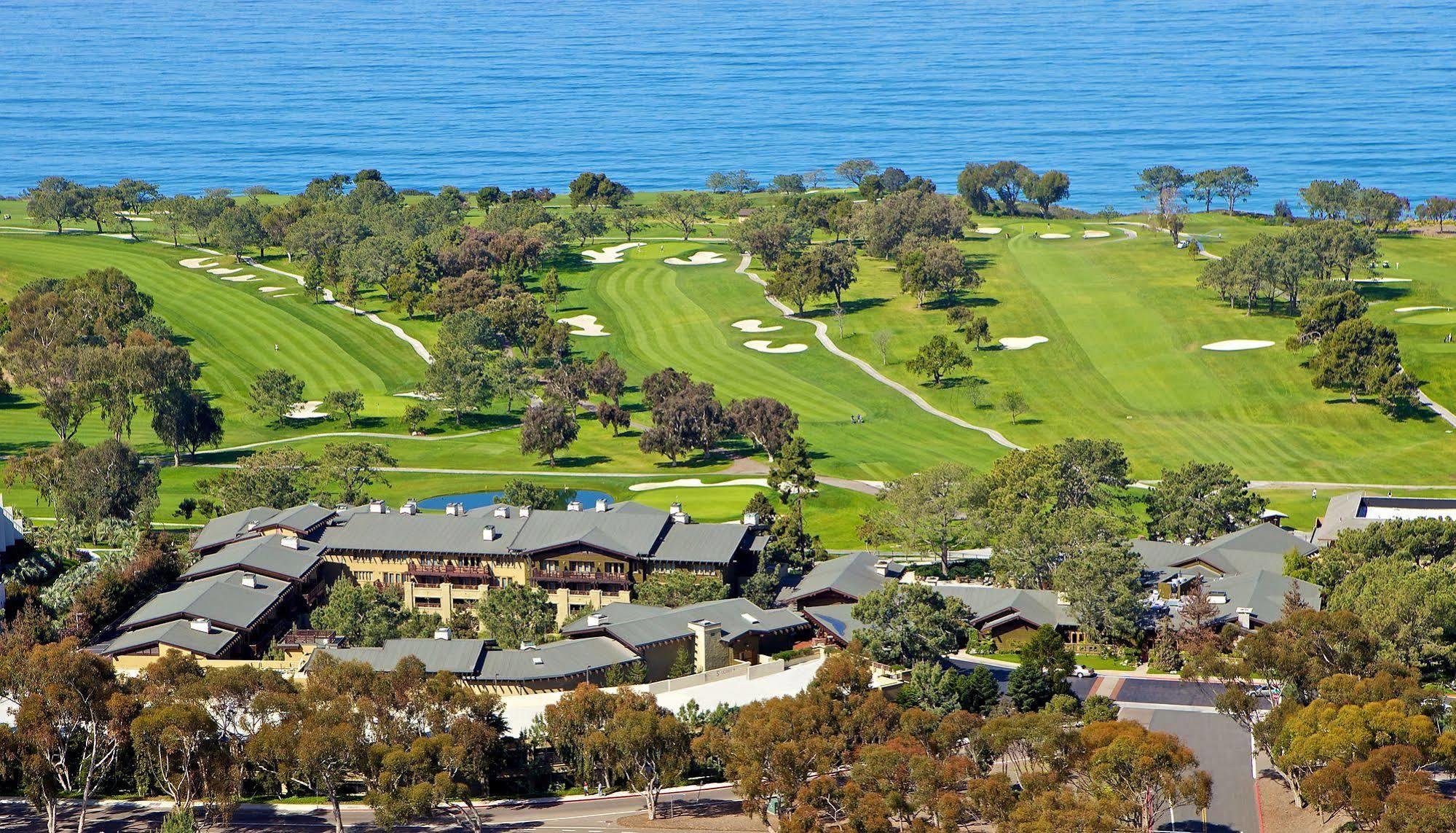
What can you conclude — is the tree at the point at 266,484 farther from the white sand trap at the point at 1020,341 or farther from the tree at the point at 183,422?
the white sand trap at the point at 1020,341

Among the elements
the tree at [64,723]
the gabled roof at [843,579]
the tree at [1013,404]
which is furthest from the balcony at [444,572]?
the tree at [1013,404]

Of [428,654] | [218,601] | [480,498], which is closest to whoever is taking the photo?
[428,654]

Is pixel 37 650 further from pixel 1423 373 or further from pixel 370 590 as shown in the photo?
pixel 1423 373

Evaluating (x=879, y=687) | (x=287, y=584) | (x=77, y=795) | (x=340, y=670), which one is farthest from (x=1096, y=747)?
(x=287, y=584)

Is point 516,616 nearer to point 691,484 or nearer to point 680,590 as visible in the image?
point 680,590

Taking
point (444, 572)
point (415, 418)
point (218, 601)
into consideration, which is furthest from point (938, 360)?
point (218, 601)

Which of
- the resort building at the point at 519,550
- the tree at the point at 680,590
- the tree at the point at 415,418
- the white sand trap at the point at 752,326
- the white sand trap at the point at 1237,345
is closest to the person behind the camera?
the tree at the point at 680,590
